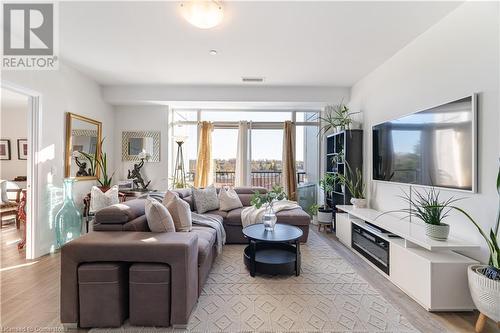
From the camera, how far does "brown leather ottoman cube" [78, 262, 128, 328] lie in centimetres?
173

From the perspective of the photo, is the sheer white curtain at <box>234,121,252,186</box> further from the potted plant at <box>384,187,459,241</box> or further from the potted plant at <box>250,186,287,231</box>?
the potted plant at <box>384,187,459,241</box>

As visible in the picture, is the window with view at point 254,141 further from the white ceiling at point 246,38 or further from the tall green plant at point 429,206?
the tall green plant at point 429,206

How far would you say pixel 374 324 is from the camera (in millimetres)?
1845

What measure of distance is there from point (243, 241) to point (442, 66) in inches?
131

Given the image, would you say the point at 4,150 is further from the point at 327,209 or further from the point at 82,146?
the point at 327,209

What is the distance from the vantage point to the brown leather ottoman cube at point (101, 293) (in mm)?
1732

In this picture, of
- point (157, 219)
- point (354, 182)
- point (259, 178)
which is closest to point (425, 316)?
point (354, 182)

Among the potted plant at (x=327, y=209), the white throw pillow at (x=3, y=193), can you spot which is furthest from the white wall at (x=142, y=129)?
the potted plant at (x=327, y=209)

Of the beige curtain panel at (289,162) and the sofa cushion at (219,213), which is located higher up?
the beige curtain panel at (289,162)

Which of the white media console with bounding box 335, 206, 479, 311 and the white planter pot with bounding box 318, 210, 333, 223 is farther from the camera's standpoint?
the white planter pot with bounding box 318, 210, 333, 223

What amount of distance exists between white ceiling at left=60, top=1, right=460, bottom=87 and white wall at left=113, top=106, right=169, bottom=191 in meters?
0.96

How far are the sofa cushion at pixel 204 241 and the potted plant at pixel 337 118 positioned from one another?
9.56 feet

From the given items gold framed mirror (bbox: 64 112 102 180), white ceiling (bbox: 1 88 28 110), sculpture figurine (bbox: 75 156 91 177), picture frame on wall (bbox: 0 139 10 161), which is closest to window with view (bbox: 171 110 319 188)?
gold framed mirror (bbox: 64 112 102 180)

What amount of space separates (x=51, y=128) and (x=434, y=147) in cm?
485
